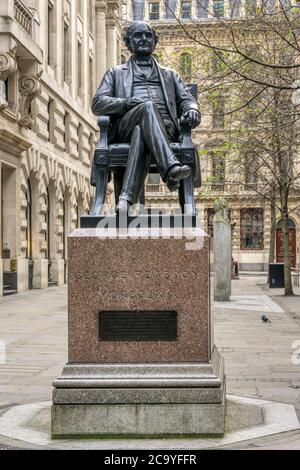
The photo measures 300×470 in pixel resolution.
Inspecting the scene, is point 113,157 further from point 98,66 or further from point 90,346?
point 98,66

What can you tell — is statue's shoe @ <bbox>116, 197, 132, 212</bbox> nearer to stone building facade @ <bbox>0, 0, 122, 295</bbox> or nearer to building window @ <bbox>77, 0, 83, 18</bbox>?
stone building facade @ <bbox>0, 0, 122, 295</bbox>

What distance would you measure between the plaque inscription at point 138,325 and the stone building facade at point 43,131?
59.2 ft

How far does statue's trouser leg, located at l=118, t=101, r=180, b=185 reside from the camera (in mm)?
6941

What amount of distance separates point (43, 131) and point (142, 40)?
23.5 metres

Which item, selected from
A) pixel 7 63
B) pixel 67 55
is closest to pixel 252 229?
pixel 67 55

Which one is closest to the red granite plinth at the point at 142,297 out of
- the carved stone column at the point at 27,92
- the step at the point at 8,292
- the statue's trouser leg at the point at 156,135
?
the statue's trouser leg at the point at 156,135

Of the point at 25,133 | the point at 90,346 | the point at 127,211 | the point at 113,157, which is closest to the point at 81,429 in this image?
the point at 90,346

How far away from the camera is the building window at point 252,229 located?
58.4m

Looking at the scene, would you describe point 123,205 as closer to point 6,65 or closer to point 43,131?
point 6,65

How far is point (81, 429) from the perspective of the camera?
20.3 feet

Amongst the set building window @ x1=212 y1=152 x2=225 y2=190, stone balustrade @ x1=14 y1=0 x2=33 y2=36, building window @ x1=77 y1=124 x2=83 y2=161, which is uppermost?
stone balustrade @ x1=14 y1=0 x2=33 y2=36

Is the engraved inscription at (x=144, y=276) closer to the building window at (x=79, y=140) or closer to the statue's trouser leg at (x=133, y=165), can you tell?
the statue's trouser leg at (x=133, y=165)

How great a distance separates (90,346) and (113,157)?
1.88 metres

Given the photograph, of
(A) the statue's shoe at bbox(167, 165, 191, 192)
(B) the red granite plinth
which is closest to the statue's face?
(A) the statue's shoe at bbox(167, 165, 191, 192)
